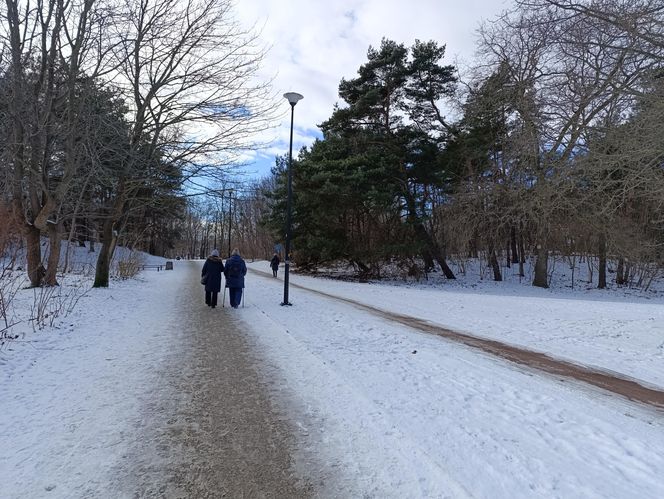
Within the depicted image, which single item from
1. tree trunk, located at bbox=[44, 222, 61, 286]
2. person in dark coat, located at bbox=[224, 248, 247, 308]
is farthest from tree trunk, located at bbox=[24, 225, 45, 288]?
person in dark coat, located at bbox=[224, 248, 247, 308]

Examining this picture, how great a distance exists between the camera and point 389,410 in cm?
430

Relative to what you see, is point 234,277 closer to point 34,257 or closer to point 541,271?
point 34,257

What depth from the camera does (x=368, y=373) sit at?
559 centimetres

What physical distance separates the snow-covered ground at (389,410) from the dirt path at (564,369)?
12.9 inches

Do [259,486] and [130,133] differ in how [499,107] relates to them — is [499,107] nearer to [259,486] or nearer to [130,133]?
[130,133]

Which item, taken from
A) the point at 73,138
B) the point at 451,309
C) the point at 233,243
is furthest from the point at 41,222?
the point at 233,243

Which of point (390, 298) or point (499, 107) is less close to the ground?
point (499, 107)

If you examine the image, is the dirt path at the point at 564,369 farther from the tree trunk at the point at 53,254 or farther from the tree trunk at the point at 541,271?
the tree trunk at the point at 541,271

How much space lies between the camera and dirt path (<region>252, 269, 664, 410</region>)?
507cm

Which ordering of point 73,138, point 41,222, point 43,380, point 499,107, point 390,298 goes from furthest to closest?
point 499,107, point 390,298, point 41,222, point 73,138, point 43,380

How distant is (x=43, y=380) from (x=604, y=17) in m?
10.4

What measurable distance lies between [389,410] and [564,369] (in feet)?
11.0

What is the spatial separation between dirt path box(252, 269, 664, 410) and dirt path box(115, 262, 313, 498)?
159 inches

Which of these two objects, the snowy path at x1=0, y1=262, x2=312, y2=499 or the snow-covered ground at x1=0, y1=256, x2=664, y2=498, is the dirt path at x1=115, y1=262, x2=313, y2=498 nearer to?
the snowy path at x1=0, y1=262, x2=312, y2=499
